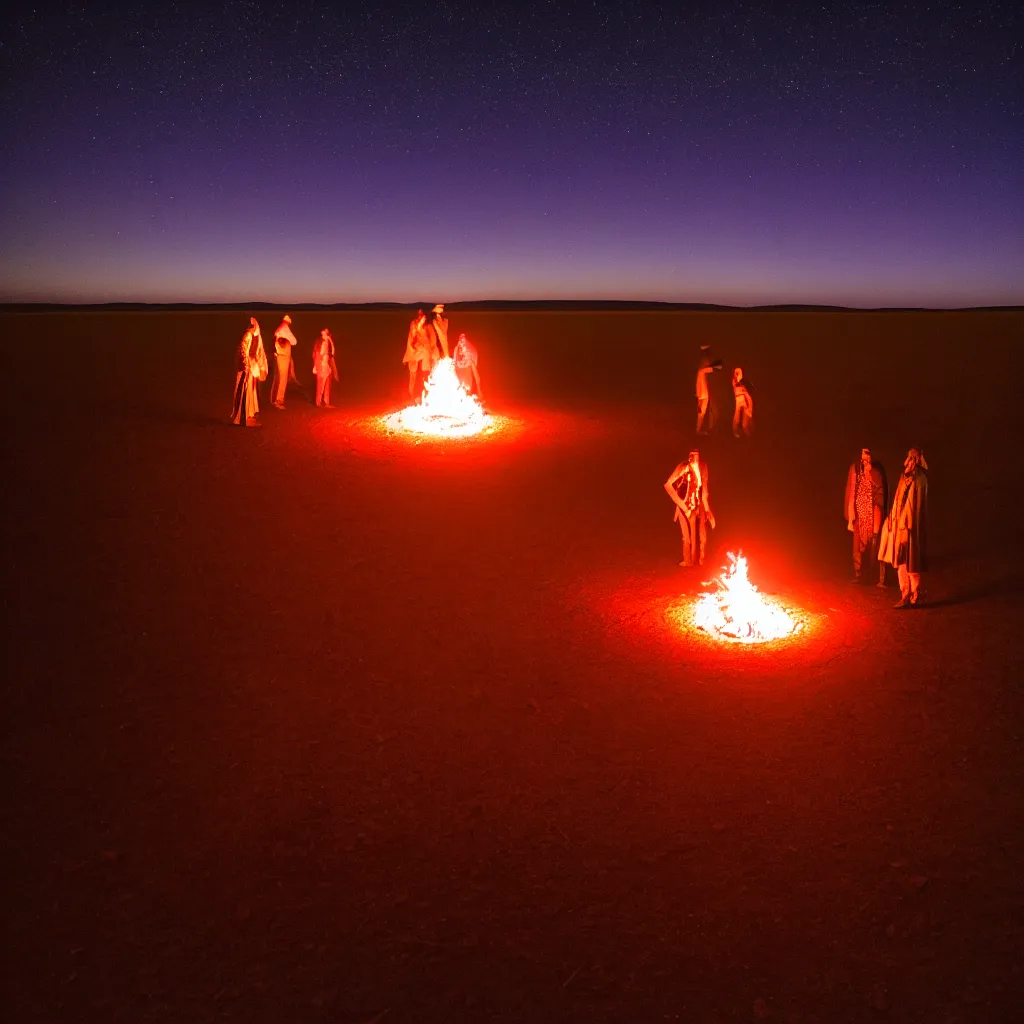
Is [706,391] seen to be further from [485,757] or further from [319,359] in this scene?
[485,757]

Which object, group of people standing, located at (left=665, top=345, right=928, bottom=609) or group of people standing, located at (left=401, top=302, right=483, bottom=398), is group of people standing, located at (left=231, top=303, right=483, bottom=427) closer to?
group of people standing, located at (left=401, top=302, right=483, bottom=398)

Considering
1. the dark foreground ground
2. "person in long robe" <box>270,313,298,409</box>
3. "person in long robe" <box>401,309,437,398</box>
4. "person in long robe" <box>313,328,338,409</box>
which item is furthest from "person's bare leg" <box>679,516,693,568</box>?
"person in long robe" <box>313,328,338,409</box>

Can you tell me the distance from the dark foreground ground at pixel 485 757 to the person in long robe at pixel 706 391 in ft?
11.7

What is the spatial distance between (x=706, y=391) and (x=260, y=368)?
960 cm

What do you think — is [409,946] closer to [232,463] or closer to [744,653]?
[744,653]

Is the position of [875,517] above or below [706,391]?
below

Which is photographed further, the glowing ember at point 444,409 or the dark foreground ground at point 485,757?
the glowing ember at point 444,409

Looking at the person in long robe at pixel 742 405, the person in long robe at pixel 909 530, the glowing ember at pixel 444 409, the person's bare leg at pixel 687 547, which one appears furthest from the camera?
the glowing ember at pixel 444 409

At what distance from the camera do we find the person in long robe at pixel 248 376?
23.2 m

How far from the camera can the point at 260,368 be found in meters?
24.0

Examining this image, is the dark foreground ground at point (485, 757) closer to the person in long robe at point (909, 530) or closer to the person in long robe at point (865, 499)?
the person in long robe at point (909, 530)

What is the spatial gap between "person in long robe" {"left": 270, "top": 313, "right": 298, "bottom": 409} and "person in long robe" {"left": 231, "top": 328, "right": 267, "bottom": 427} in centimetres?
64

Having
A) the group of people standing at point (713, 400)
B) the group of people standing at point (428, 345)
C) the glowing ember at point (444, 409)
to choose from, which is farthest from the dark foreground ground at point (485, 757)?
the group of people standing at point (428, 345)

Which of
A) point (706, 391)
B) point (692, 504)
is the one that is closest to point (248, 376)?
point (706, 391)
